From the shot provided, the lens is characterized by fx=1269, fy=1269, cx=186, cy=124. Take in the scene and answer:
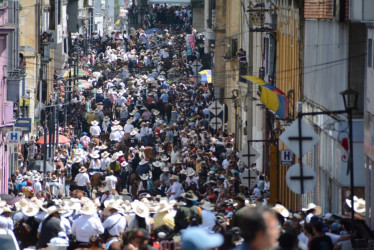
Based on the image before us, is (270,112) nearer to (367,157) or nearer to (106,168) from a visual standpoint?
(106,168)

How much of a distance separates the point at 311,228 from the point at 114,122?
1284 inches

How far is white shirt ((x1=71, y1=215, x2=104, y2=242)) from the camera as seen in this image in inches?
801

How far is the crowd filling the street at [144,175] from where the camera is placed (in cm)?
1733

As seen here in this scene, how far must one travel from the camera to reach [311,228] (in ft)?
54.3

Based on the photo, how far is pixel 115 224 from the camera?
2100cm

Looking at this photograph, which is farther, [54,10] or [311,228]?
[54,10]

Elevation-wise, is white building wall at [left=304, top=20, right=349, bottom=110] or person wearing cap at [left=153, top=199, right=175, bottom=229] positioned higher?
white building wall at [left=304, top=20, right=349, bottom=110]

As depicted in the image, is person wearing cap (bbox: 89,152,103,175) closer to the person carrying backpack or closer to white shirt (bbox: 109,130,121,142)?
the person carrying backpack

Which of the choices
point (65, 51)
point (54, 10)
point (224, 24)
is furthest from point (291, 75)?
point (65, 51)

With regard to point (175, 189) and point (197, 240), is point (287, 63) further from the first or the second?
point (197, 240)

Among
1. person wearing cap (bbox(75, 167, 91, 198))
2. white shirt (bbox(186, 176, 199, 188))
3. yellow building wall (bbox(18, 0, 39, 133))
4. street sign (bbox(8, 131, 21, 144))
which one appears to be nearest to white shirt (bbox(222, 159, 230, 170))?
white shirt (bbox(186, 176, 199, 188))

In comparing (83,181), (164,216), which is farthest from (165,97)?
(164,216)

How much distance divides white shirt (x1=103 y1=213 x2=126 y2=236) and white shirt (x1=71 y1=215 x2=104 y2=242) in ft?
1.17

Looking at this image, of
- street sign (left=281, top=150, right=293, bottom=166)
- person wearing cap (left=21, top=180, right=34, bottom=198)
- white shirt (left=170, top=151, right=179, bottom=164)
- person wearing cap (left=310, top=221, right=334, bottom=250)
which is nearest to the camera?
person wearing cap (left=310, top=221, right=334, bottom=250)
